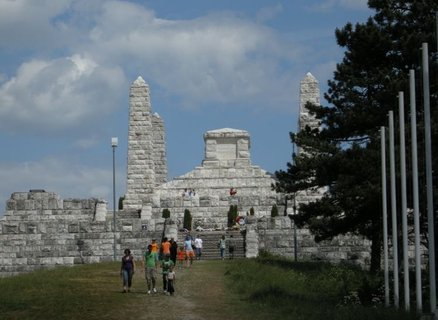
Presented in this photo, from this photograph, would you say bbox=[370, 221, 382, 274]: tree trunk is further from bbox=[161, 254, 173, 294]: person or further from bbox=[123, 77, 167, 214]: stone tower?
bbox=[123, 77, 167, 214]: stone tower

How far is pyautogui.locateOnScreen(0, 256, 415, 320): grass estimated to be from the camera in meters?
21.6

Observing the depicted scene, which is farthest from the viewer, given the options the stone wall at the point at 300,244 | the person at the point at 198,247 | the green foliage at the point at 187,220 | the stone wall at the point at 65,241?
the green foliage at the point at 187,220

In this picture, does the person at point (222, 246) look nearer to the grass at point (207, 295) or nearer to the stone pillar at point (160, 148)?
the grass at point (207, 295)

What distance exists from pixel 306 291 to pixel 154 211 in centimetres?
2794

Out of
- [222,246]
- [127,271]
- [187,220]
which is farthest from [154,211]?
[127,271]

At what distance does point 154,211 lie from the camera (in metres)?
55.3

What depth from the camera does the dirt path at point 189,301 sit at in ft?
71.5

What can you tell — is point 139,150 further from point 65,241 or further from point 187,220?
point 65,241

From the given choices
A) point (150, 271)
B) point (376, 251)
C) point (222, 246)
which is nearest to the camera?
point (150, 271)

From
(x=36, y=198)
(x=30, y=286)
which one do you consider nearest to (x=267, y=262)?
(x=30, y=286)

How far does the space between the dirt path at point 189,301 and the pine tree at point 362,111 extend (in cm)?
432

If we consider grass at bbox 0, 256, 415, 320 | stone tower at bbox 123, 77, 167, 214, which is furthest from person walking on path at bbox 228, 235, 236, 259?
stone tower at bbox 123, 77, 167, 214

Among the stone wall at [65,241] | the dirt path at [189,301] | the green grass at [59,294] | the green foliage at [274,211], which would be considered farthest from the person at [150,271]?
the green foliage at [274,211]

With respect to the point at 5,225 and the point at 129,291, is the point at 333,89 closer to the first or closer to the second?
the point at 129,291
